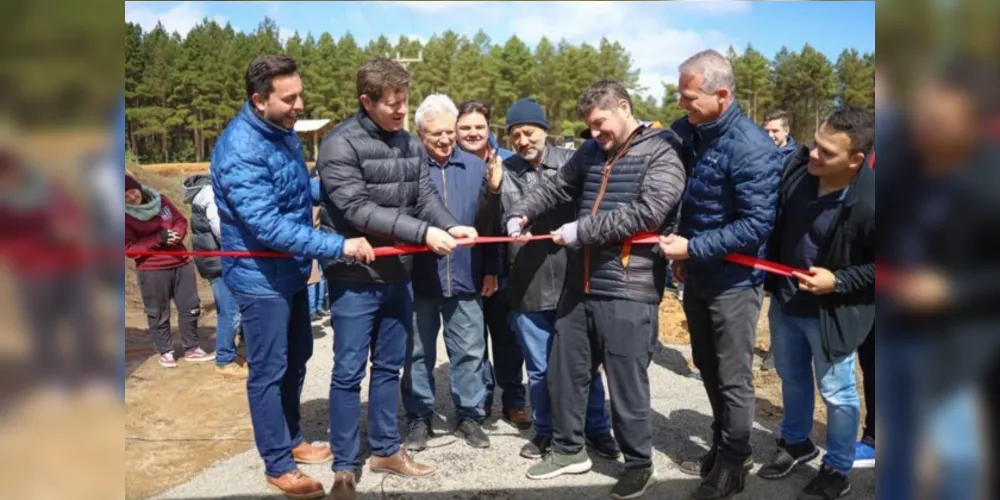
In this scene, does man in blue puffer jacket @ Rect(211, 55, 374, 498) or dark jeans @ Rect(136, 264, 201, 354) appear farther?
dark jeans @ Rect(136, 264, 201, 354)

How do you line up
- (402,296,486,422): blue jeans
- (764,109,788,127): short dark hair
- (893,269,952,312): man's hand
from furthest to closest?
(764,109,788,127): short dark hair, (402,296,486,422): blue jeans, (893,269,952,312): man's hand

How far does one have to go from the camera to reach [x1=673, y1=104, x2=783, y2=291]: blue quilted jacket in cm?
334

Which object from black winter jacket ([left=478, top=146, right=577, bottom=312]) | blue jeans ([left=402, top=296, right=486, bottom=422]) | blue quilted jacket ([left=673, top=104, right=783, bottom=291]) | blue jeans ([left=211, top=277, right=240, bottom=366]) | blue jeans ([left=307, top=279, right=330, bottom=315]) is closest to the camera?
blue quilted jacket ([left=673, top=104, right=783, bottom=291])

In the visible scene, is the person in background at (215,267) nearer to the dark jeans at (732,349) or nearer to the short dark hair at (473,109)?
the short dark hair at (473,109)

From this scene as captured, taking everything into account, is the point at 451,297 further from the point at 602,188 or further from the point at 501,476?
the point at 602,188

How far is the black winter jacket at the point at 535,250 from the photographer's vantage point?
4184mm

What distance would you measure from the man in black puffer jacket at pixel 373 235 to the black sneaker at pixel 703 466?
1830 mm

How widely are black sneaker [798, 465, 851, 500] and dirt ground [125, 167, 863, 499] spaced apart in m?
1.05

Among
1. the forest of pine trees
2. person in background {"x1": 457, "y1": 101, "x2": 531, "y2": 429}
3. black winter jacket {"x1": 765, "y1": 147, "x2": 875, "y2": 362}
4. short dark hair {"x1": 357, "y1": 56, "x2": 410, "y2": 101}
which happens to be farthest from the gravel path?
the forest of pine trees

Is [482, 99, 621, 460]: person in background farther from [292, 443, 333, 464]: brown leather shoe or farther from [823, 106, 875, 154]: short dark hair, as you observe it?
[823, 106, 875, 154]: short dark hair

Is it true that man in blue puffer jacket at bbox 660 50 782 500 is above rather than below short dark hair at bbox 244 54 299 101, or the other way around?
below

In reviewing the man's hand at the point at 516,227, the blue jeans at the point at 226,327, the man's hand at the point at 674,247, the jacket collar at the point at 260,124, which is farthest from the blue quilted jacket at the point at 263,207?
the blue jeans at the point at 226,327

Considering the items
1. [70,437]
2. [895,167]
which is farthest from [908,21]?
[70,437]

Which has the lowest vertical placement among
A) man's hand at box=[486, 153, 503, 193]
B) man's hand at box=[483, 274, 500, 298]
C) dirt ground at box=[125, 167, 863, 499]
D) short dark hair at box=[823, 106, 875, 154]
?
dirt ground at box=[125, 167, 863, 499]
